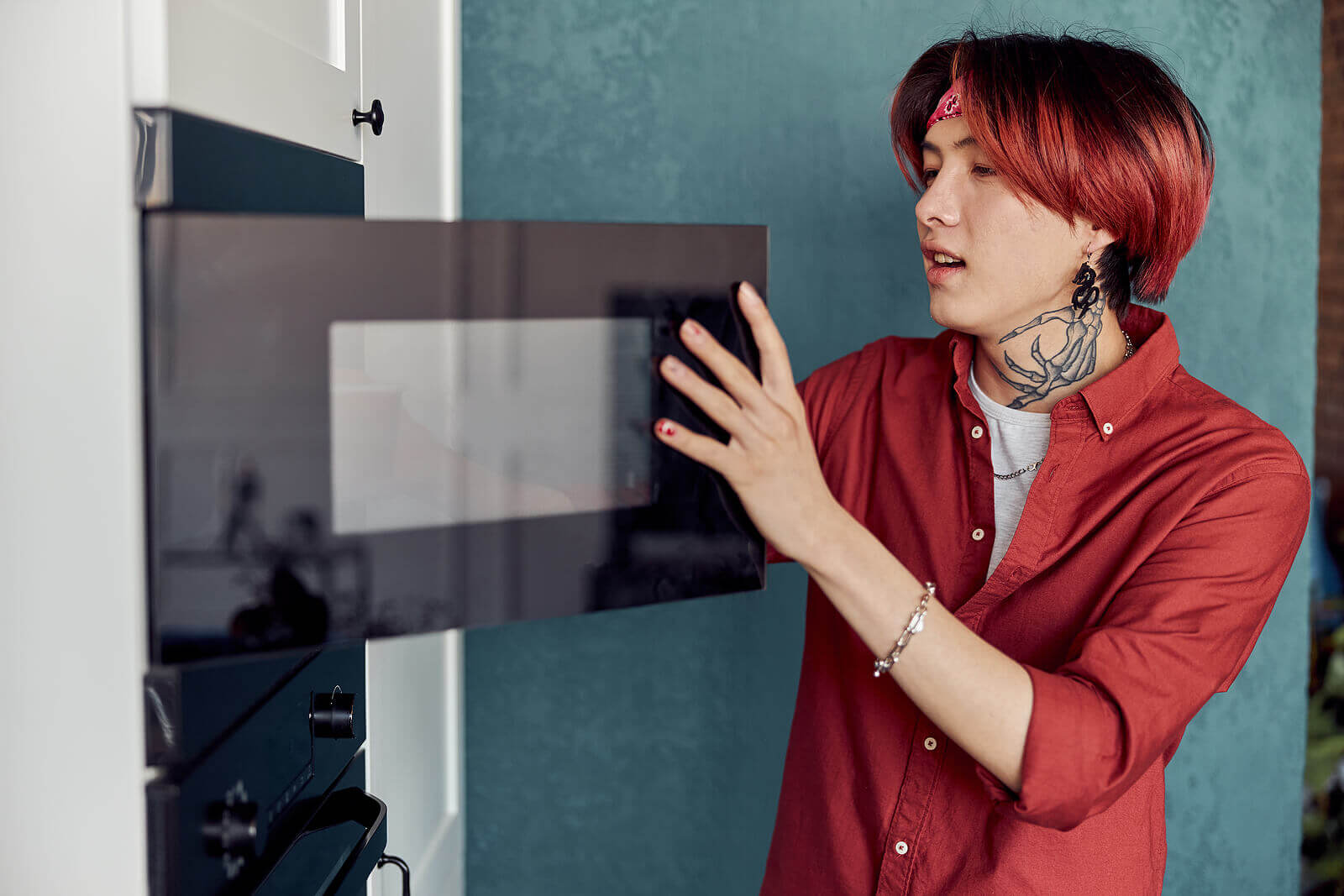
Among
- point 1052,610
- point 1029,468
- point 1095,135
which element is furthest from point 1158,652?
point 1095,135

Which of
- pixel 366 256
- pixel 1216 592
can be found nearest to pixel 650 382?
pixel 366 256

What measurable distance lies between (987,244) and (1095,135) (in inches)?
5.7

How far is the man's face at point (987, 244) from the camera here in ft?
3.26

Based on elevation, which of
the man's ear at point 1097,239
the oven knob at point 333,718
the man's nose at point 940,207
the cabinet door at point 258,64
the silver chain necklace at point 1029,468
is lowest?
the oven knob at point 333,718

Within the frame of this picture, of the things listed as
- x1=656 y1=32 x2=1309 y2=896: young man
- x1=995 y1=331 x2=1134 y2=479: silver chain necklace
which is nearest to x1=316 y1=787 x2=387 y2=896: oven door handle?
x1=656 y1=32 x2=1309 y2=896: young man

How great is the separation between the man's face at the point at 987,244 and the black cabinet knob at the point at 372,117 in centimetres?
58

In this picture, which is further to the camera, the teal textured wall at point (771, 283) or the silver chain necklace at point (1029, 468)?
the teal textured wall at point (771, 283)

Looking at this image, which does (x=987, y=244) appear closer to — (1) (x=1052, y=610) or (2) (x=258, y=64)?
(1) (x=1052, y=610)

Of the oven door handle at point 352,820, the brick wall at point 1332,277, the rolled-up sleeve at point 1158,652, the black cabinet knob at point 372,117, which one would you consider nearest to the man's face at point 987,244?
the rolled-up sleeve at point 1158,652

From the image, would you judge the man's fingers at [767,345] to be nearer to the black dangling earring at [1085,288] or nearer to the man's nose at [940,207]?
the man's nose at [940,207]

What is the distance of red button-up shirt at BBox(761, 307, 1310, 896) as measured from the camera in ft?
2.70

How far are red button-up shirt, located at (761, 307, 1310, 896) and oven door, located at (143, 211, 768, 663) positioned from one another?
329 millimetres

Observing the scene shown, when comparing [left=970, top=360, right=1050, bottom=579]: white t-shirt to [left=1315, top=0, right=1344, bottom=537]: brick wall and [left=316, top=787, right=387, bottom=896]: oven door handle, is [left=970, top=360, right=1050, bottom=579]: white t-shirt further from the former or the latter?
[left=1315, top=0, right=1344, bottom=537]: brick wall

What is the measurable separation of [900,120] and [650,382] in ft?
2.17
